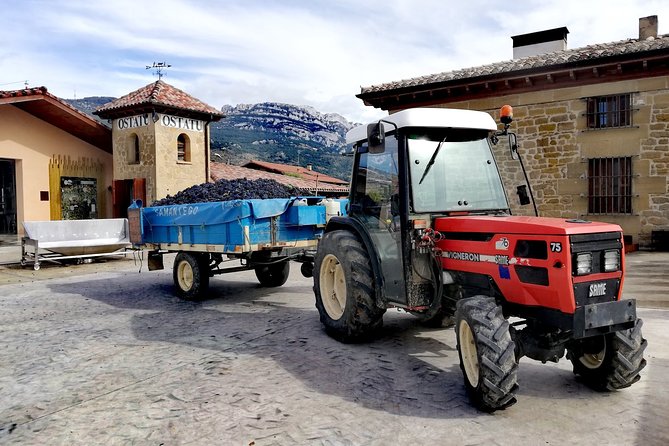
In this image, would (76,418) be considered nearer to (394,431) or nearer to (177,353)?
(177,353)

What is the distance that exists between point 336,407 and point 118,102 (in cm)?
1914

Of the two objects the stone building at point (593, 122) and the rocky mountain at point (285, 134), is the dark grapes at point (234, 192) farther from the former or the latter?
the rocky mountain at point (285, 134)

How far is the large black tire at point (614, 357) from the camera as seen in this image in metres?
3.76

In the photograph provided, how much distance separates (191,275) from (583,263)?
625cm

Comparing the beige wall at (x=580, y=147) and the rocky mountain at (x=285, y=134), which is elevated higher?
the rocky mountain at (x=285, y=134)

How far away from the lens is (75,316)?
7113 millimetres

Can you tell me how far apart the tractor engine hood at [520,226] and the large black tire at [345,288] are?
38.1 inches

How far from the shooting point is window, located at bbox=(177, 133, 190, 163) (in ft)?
65.3

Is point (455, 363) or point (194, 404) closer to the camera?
point (194, 404)

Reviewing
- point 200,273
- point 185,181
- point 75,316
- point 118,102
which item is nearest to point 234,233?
point 200,273

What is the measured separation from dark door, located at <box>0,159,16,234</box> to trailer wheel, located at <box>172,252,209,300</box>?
15149 mm

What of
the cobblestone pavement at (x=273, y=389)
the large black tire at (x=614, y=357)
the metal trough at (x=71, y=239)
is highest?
the metal trough at (x=71, y=239)

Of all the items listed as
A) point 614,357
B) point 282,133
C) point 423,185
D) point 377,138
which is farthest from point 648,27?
point 282,133

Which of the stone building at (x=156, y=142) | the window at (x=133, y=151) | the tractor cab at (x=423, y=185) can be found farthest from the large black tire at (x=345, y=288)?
Answer: the window at (x=133, y=151)
